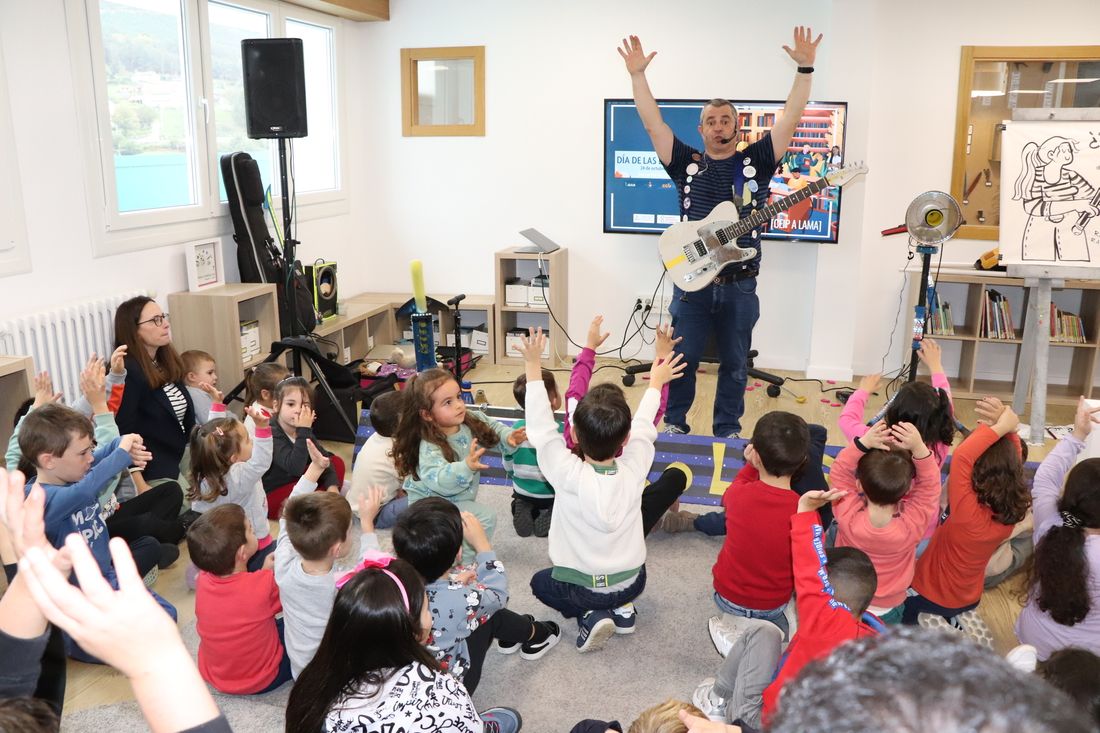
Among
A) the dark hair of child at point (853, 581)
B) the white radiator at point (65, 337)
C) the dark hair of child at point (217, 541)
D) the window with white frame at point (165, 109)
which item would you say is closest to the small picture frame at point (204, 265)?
the window with white frame at point (165, 109)

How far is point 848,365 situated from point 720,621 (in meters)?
3.48

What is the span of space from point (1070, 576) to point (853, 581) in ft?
2.05

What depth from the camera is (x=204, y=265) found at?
4910mm

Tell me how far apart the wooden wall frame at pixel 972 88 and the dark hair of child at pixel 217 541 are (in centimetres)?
480

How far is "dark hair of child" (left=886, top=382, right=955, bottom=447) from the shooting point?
287cm

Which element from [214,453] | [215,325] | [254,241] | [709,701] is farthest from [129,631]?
[254,241]

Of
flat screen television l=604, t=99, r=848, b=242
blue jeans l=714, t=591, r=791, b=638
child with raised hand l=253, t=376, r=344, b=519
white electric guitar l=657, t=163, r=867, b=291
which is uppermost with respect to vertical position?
flat screen television l=604, t=99, r=848, b=242

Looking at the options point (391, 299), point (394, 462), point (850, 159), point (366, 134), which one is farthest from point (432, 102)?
point (394, 462)

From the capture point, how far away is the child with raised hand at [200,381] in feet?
12.8

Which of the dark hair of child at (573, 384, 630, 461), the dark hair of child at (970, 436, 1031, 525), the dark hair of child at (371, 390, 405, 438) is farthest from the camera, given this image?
the dark hair of child at (371, 390, 405, 438)

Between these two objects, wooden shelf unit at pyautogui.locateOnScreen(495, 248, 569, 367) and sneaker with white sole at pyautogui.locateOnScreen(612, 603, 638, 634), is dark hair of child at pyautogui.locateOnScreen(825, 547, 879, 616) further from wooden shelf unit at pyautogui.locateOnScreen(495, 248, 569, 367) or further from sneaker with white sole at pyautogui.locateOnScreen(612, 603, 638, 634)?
wooden shelf unit at pyautogui.locateOnScreen(495, 248, 569, 367)

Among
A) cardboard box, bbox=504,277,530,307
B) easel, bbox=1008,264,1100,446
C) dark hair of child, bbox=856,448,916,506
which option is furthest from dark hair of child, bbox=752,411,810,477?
cardboard box, bbox=504,277,530,307

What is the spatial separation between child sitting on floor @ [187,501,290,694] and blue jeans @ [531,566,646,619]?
0.81 m

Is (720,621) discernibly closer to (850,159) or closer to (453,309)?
(453,309)
